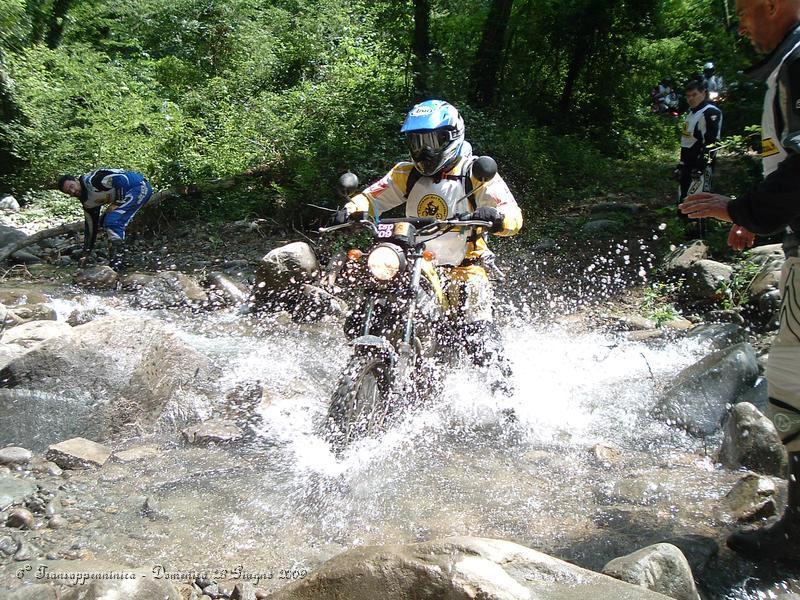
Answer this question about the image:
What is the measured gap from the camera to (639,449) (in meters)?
4.38

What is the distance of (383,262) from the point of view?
397 cm

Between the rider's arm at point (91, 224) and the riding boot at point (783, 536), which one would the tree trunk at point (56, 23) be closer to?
the rider's arm at point (91, 224)

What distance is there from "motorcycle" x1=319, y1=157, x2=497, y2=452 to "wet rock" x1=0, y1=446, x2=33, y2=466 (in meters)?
1.77

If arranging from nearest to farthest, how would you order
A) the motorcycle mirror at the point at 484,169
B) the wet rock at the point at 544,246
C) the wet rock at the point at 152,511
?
1. the wet rock at the point at 152,511
2. the motorcycle mirror at the point at 484,169
3. the wet rock at the point at 544,246

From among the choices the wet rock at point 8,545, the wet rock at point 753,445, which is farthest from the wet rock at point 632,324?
the wet rock at point 8,545

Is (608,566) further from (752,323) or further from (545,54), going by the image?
(545,54)

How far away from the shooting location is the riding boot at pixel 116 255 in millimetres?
9883

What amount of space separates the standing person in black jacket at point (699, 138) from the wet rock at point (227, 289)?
19.0ft

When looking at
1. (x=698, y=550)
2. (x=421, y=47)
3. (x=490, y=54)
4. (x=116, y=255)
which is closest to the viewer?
(x=698, y=550)

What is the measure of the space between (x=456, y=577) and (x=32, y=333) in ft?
16.1

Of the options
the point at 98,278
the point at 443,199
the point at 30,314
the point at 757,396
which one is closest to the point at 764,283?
the point at 757,396

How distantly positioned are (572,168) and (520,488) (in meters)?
9.14

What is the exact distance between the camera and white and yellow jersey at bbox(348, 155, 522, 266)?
479cm

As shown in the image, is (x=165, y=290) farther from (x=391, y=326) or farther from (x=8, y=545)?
(x=8, y=545)
